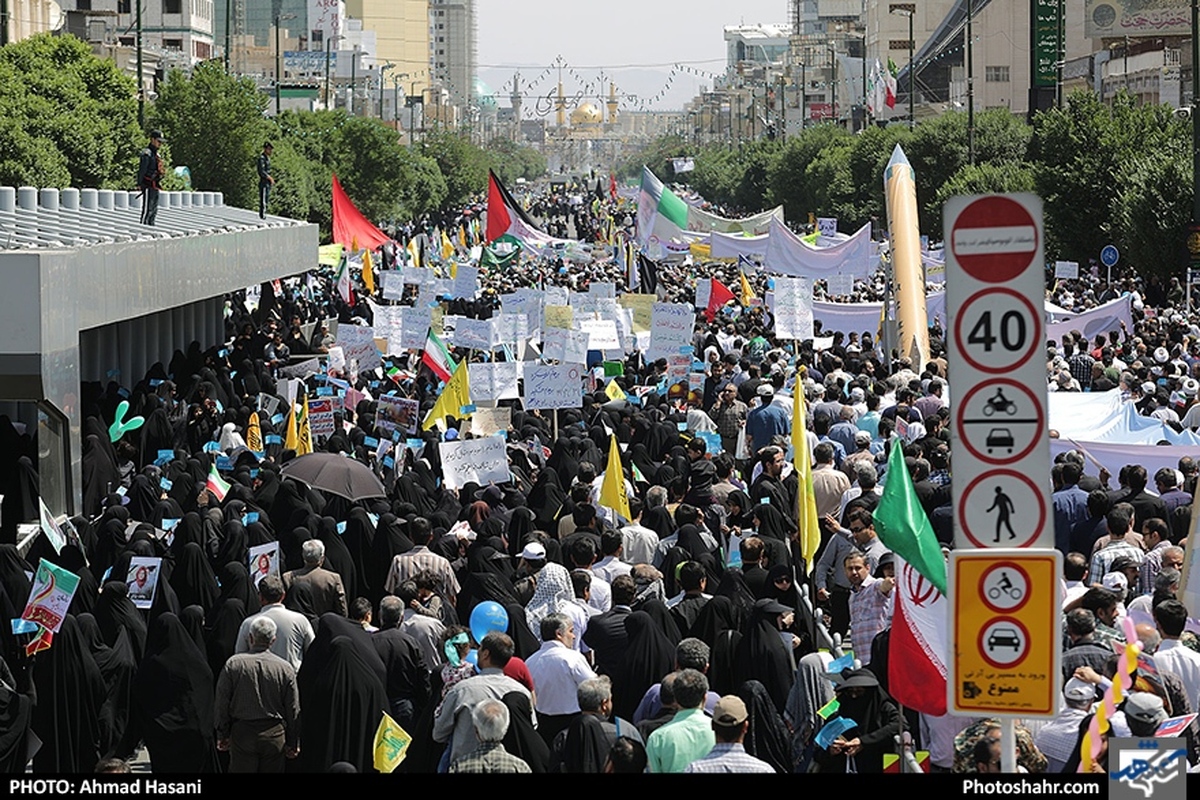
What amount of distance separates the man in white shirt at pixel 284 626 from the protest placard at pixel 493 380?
9.07 meters

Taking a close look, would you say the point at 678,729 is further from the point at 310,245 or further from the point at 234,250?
the point at 310,245

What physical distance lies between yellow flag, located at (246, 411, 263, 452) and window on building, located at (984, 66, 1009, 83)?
257 ft

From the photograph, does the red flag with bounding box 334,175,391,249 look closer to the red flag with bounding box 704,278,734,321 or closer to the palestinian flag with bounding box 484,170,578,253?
the palestinian flag with bounding box 484,170,578,253

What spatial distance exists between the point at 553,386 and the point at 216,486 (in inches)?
147

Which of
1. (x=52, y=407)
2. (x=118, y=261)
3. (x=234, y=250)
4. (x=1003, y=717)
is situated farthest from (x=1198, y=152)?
(x=1003, y=717)

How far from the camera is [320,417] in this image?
667 inches

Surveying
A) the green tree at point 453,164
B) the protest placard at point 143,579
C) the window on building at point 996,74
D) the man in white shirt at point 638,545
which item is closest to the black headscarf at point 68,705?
the protest placard at point 143,579

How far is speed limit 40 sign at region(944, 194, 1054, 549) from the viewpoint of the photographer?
4.75 m

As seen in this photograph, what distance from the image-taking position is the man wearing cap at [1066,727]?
7.30 meters

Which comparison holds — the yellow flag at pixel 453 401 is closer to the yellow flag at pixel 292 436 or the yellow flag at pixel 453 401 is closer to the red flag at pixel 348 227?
the yellow flag at pixel 292 436

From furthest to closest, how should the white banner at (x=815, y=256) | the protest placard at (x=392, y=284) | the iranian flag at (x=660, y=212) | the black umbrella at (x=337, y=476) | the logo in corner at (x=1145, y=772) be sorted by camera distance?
1. the iranian flag at (x=660, y=212)
2. the white banner at (x=815, y=256)
3. the protest placard at (x=392, y=284)
4. the black umbrella at (x=337, y=476)
5. the logo in corner at (x=1145, y=772)

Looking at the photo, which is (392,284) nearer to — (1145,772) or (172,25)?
(1145,772)

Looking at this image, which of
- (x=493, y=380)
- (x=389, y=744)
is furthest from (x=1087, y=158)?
(x=389, y=744)

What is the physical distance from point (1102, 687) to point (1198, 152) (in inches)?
997
